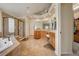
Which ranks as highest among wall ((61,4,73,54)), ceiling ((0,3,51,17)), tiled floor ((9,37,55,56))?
ceiling ((0,3,51,17))

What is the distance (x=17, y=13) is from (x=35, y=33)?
3.00 metres

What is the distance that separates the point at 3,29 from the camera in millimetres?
3557

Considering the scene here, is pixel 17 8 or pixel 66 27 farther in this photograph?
pixel 17 8

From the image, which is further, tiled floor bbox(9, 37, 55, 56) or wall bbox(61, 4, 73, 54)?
wall bbox(61, 4, 73, 54)

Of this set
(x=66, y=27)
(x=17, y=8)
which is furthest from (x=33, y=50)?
(x=17, y=8)

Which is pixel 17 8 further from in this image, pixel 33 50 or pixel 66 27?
pixel 66 27

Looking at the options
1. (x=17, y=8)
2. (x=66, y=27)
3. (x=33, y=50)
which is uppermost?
(x=17, y=8)

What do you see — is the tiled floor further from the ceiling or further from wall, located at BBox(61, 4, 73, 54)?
the ceiling

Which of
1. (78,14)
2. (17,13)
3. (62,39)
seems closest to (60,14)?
(62,39)

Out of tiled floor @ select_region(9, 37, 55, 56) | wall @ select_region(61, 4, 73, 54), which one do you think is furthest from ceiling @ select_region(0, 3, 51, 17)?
tiled floor @ select_region(9, 37, 55, 56)

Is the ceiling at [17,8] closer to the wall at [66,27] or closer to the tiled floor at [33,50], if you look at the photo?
the wall at [66,27]

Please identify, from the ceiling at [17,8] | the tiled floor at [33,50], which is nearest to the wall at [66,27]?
the tiled floor at [33,50]

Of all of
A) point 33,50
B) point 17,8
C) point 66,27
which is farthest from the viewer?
point 17,8

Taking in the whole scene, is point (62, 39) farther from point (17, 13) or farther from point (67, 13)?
point (17, 13)
